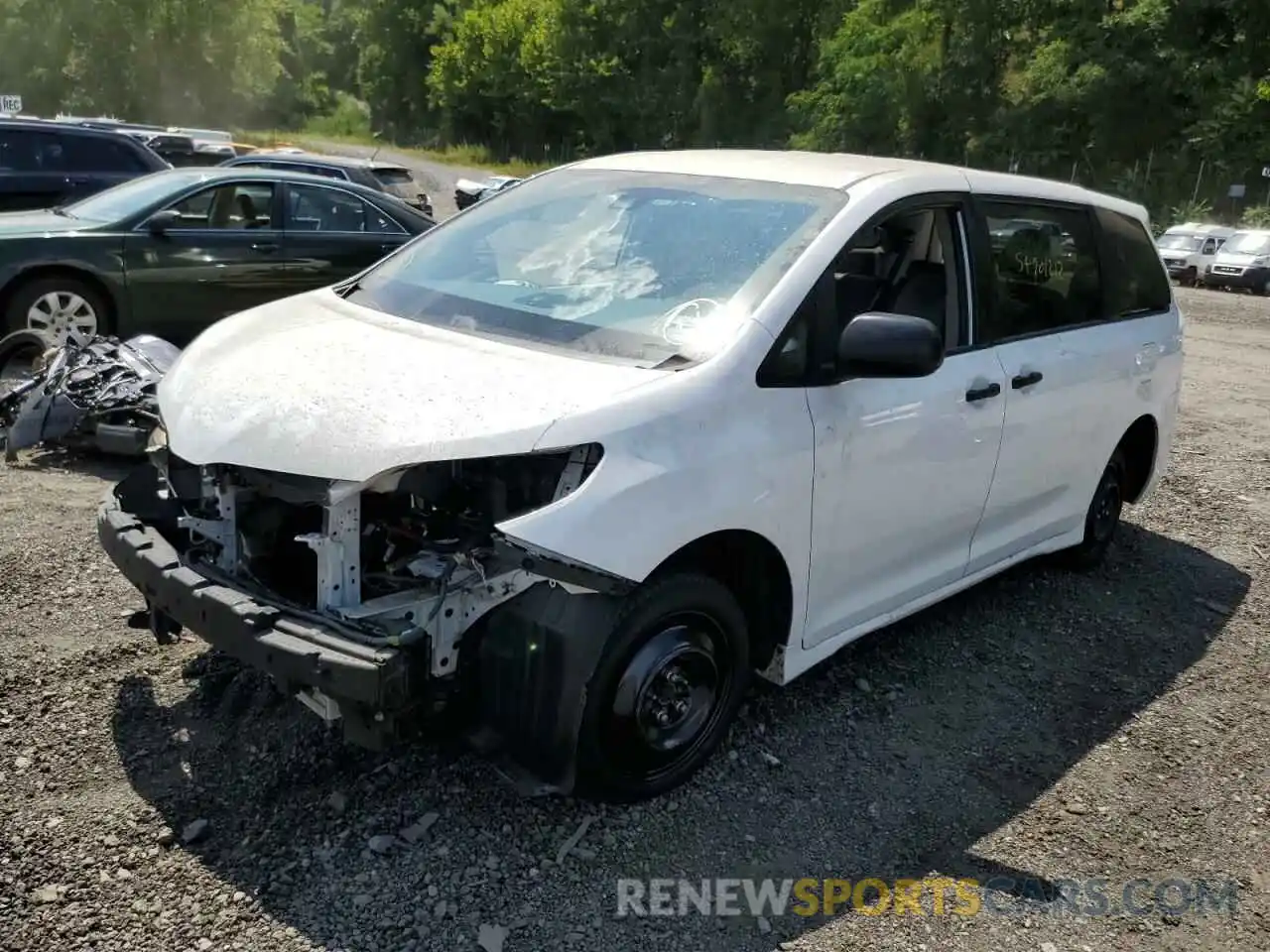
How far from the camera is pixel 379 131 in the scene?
290ft

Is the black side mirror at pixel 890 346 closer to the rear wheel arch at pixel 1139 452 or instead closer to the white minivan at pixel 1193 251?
the rear wheel arch at pixel 1139 452

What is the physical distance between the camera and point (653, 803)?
3500 mm

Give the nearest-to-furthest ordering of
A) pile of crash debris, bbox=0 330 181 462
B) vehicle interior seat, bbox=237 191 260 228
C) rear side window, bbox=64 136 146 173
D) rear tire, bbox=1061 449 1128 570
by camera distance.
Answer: rear tire, bbox=1061 449 1128 570
pile of crash debris, bbox=0 330 181 462
vehicle interior seat, bbox=237 191 260 228
rear side window, bbox=64 136 146 173

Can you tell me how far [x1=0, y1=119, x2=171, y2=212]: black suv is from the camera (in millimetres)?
11945

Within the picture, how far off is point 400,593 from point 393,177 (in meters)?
15.5

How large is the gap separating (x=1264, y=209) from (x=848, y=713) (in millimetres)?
37920

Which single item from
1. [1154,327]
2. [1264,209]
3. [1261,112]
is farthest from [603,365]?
[1261,112]

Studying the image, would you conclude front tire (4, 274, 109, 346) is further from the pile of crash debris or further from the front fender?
the front fender

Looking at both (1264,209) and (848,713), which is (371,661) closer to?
(848,713)

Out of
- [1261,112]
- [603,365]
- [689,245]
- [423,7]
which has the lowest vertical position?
[603,365]

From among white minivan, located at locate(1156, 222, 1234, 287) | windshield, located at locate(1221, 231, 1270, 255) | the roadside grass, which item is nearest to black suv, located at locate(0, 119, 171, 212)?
white minivan, located at locate(1156, 222, 1234, 287)

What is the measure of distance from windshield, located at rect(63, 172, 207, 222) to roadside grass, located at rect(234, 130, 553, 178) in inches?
1993

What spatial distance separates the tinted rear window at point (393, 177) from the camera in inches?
669
